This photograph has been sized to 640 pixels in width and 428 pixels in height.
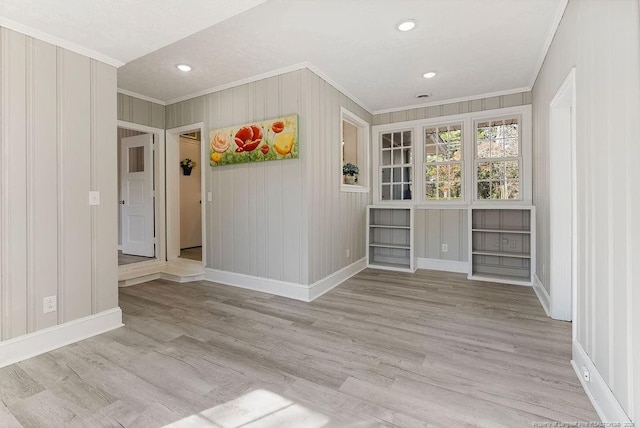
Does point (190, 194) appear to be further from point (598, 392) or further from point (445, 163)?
point (598, 392)

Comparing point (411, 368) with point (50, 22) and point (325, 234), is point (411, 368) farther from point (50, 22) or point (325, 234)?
point (50, 22)

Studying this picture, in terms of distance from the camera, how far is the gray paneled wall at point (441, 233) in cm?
470

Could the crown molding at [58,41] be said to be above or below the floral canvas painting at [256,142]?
above

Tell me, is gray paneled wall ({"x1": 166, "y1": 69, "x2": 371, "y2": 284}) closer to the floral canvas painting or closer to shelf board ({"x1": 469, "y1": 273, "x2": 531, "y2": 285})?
the floral canvas painting

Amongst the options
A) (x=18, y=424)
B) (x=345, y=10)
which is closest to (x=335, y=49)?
(x=345, y=10)

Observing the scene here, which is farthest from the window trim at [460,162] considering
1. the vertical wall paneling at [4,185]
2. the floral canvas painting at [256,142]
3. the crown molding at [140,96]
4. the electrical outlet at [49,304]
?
the vertical wall paneling at [4,185]

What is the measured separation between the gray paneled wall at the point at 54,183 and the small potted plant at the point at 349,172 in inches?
117

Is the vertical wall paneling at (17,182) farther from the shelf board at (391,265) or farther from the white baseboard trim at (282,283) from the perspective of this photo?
the shelf board at (391,265)

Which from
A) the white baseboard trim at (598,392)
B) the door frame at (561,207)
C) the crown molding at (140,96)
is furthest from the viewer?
the crown molding at (140,96)

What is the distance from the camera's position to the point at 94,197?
2586mm

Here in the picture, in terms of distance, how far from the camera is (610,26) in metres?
1.48

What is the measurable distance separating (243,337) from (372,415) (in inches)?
51.0

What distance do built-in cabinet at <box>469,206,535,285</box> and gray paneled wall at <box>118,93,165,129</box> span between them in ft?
16.0

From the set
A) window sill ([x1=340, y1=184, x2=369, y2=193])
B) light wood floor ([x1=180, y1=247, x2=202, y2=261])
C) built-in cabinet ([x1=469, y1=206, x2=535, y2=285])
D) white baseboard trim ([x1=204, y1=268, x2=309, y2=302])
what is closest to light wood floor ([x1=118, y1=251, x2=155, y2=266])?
light wood floor ([x1=180, y1=247, x2=202, y2=261])
